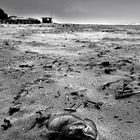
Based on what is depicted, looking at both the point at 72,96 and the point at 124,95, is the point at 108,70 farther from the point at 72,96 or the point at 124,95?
the point at 72,96

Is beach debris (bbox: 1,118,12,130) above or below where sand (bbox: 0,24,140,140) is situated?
below

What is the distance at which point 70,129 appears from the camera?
70.0 inches

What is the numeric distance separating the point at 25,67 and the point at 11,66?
33 cm

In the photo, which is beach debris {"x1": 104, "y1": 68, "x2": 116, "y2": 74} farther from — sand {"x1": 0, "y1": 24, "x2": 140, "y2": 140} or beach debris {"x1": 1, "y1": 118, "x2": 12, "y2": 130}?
beach debris {"x1": 1, "y1": 118, "x2": 12, "y2": 130}

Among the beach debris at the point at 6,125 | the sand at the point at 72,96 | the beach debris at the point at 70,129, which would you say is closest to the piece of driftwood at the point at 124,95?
the sand at the point at 72,96

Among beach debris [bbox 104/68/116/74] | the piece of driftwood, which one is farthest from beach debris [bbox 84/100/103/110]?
beach debris [bbox 104/68/116/74]

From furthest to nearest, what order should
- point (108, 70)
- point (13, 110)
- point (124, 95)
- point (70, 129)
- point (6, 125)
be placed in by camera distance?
point (108, 70), point (124, 95), point (13, 110), point (6, 125), point (70, 129)

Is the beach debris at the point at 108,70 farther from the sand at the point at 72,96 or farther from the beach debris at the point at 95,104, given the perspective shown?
the beach debris at the point at 95,104

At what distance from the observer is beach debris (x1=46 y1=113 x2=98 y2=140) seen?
1745 millimetres

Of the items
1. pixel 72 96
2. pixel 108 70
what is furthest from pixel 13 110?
pixel 108 70

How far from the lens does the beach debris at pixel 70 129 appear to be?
1745mm

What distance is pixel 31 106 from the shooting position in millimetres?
2500

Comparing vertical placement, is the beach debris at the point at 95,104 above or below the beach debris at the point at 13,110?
above

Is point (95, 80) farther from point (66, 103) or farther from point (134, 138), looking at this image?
point (134, 138)
